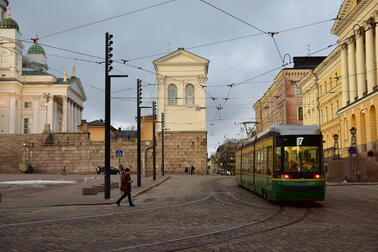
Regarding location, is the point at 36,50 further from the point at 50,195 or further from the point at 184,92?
the point at 50,195

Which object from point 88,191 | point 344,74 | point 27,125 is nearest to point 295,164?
point 88,191

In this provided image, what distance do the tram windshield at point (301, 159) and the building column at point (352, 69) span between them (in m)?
33.1

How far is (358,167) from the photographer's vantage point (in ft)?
118

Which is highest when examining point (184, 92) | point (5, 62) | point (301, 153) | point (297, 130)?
point (5, 62)

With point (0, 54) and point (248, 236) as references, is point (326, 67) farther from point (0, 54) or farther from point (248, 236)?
point (0, 54)

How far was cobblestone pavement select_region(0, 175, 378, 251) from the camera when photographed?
8.88 meters

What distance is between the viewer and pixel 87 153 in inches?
2420

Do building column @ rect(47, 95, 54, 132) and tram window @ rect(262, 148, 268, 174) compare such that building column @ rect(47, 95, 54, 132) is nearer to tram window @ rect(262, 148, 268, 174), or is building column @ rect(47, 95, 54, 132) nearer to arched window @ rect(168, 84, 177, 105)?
arched window @ rect(168, 84, 177, 105)

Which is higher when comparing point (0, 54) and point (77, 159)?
point (0, 54)

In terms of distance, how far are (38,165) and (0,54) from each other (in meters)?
38.7

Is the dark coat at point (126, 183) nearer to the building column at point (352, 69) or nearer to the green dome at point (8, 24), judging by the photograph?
the building column at point (352, 69)

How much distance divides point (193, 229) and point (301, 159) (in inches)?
252

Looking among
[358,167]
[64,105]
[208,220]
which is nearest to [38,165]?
[64,105]

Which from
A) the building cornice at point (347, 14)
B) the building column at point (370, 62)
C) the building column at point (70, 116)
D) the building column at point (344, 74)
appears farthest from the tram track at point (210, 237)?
the building column at point (70, 116)
